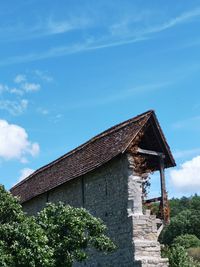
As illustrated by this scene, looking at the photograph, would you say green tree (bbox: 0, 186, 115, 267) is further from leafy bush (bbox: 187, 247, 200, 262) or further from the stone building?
leafy bush (bbox: 187, 247, 200, 262)

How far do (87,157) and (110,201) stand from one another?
2986mm

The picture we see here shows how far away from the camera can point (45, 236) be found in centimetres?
1402

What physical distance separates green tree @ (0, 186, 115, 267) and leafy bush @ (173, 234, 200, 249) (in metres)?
44.5

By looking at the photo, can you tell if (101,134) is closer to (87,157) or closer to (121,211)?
(87,157)

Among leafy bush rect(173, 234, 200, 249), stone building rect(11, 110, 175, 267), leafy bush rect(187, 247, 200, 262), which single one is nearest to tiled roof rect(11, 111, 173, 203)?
stone building rect(11, 110, 175, 267)

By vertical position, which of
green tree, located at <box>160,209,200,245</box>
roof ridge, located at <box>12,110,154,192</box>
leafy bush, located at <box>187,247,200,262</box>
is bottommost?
leafy bush, located at <box>187,247,200,262</box>

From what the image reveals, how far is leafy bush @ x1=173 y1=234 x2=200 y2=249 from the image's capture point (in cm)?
5862

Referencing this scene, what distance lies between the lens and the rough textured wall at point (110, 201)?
59.0ft

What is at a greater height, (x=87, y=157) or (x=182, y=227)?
(x=87, y=157)

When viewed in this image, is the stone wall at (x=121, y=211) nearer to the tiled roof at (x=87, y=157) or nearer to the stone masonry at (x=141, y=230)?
the stone masonry at (x=141, y=230)

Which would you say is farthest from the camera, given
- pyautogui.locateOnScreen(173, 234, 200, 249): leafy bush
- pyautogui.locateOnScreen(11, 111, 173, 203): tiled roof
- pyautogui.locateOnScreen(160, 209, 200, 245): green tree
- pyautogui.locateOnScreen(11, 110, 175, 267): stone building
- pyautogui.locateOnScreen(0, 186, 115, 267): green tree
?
pyautogui.locateOnScreen(160, 209, 200, 245): green tree

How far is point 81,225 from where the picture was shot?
15.2m

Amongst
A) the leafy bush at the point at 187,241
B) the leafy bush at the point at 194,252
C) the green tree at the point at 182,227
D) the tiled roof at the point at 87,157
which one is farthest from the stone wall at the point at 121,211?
the green tree at the point at 182,227

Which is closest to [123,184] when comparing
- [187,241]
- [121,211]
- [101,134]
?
[121,211]
